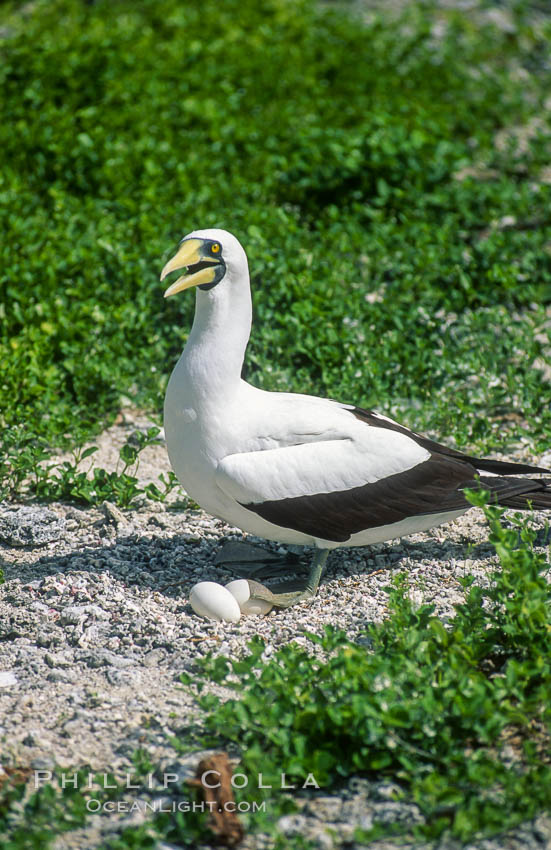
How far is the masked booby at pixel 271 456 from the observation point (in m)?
4.05

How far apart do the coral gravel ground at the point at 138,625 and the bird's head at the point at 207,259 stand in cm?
124

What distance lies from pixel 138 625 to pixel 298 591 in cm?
66

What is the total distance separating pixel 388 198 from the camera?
7.86 m

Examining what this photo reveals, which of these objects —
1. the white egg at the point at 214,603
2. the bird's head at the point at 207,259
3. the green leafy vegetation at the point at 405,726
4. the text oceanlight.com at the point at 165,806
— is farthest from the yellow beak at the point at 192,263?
the text oceanlight.com at the point at 165,806

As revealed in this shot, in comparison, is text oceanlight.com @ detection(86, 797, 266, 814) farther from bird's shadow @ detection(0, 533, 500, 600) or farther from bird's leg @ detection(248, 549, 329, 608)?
bird's shadow @ detection(0, 533, 500, 600)

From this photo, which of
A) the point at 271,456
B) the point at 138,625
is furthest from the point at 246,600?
the point at 271,456

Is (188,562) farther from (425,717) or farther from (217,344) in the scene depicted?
(425,717)

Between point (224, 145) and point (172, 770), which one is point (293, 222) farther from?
A: point (172, 770)

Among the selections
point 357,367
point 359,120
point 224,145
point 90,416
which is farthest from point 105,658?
point 359,120

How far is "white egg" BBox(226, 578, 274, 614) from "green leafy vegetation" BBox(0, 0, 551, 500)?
140cm

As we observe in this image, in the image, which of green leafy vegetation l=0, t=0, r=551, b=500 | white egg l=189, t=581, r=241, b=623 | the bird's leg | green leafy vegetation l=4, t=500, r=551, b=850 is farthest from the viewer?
green leafy vegetation l=0, t=0, r=551, b=500

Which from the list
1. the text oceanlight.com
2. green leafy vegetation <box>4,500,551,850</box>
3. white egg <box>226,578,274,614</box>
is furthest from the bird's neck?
the text oceanlight.com

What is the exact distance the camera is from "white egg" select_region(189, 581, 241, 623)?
13.2ft

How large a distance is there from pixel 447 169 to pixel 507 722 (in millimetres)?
5721
